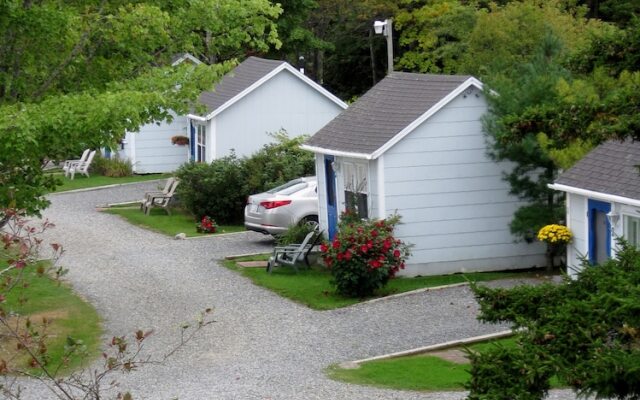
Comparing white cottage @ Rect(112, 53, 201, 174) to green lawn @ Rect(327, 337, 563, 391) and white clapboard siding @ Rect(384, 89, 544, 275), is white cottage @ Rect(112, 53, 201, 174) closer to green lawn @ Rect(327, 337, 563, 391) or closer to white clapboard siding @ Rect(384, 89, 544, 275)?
white clapboard siding @ Rect(384, 89, 544, 275)

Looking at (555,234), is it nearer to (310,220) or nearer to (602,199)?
(602,199)

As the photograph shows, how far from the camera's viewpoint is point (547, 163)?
21.6 metres

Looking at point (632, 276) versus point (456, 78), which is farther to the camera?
point (456, 78)

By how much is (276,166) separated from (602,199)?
12.9 metres

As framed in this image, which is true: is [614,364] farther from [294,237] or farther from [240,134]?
[240,134]

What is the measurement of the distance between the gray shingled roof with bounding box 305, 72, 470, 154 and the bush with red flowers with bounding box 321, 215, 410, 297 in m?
2.10

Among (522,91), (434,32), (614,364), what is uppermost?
(434,32)

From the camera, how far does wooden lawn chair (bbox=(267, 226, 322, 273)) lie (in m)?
22.9

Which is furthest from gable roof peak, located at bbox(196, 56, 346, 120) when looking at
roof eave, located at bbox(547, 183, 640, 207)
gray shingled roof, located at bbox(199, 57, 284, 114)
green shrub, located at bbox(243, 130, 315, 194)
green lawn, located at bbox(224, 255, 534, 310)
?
roof eave, located at bbox(547, 183, 640, 207)

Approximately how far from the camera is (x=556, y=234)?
768 inches

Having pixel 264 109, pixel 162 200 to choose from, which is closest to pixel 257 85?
pixel 264 109

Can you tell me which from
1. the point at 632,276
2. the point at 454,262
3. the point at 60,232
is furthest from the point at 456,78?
the point at 632,276

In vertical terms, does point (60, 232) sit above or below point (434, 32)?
below

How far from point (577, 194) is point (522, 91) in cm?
285
